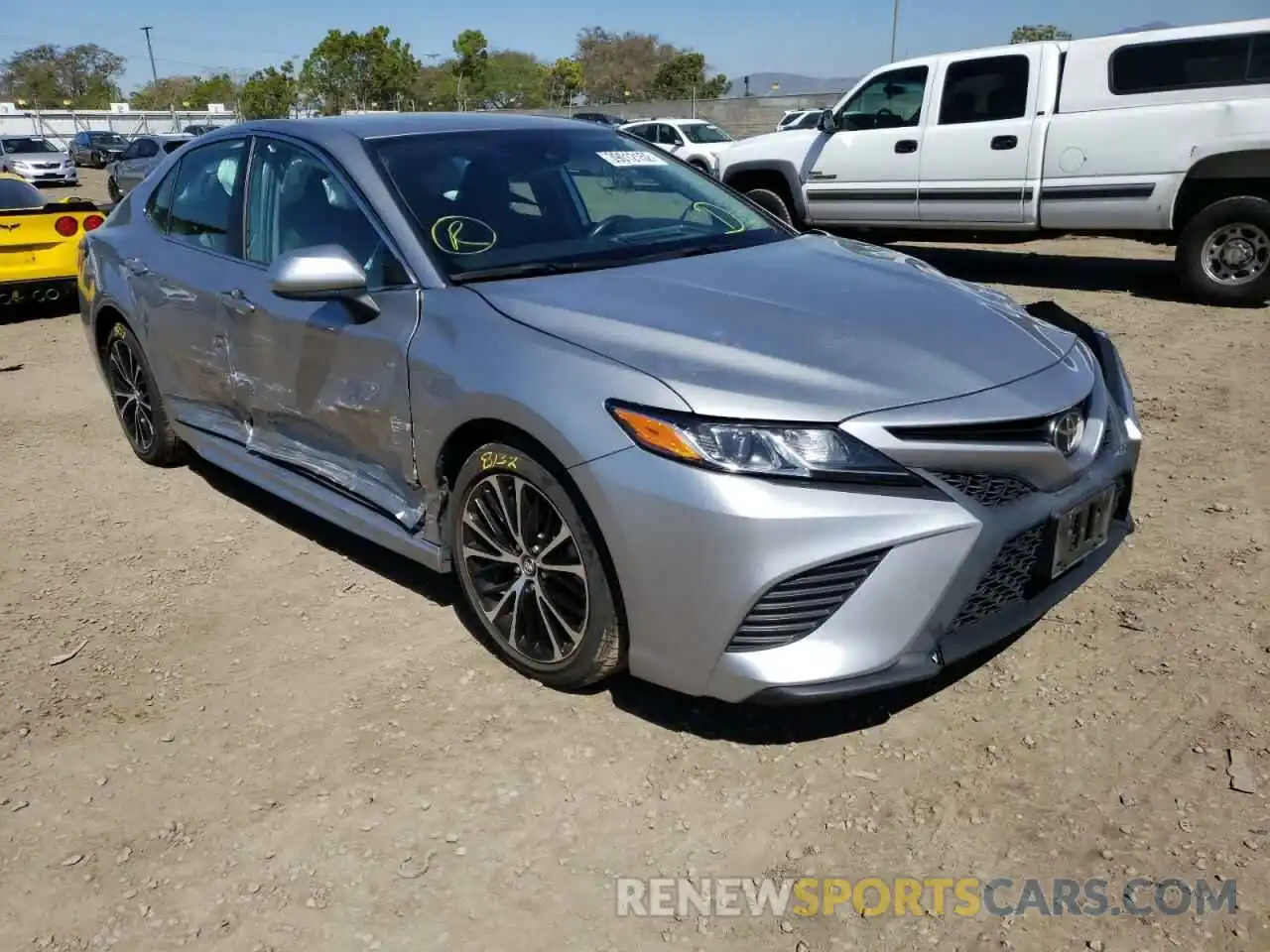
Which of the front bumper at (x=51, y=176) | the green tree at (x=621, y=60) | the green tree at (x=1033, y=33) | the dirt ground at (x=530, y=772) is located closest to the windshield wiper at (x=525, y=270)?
the dirt ground at (x=530, y=772)

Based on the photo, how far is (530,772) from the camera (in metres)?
2.75

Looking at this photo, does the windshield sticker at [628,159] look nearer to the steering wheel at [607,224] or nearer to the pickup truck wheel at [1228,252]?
the steering wheel at [607,224]

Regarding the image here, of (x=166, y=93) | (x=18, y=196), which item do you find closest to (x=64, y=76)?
(x=166, y=93)

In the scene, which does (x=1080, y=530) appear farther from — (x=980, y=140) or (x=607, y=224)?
(x=980, y=140)

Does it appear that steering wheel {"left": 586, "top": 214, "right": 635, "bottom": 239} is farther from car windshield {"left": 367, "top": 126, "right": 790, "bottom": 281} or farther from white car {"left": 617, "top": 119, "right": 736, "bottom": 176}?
white car {"left": 617, "top": 119, "right": 736, "bottom": 176}

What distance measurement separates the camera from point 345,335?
336 centimetres

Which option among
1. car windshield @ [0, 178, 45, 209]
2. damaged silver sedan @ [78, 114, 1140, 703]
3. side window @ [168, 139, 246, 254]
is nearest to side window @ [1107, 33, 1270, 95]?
damaged silver sedan @ [78, 114, 1140, 703]

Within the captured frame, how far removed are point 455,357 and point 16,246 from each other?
25.9ft

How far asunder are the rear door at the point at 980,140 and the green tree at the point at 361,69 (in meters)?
60.3

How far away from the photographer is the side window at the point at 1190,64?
7.73 m

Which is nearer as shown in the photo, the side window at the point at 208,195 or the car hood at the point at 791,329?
the car hood at the point at 791,329

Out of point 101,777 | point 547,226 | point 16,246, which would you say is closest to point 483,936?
point 101,777

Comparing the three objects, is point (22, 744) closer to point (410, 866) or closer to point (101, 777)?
point (101, 777)

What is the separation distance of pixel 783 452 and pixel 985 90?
7.86m
